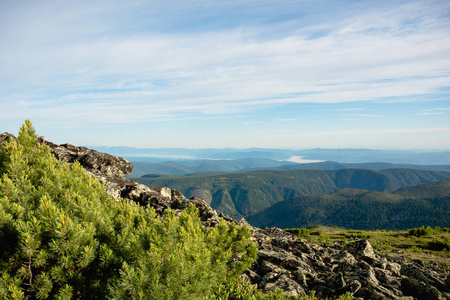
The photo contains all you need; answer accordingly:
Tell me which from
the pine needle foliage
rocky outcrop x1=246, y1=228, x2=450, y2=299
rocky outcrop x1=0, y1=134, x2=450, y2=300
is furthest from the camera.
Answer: rocky outcrop x1=0, y1=134, x2=450, y2=300

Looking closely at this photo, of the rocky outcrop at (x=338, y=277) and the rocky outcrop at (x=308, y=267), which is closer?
the rocky outcrop at (x=338, y=277)

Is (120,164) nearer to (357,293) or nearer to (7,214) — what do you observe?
(7,214)

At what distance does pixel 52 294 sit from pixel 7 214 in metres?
2.71

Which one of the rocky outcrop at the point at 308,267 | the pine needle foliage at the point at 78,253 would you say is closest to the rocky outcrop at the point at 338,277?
the rocky outcrop at the point at 308,267

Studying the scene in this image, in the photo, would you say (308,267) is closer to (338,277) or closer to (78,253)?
(338,277)

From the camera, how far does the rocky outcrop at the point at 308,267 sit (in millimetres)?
14688

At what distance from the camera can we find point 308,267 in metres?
18.5

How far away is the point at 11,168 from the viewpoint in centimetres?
876

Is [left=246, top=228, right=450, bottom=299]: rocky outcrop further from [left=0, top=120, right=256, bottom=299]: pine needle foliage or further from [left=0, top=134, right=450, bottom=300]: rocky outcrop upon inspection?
[left=0, top=120, right=256, bottom=299]: pine needle foliage

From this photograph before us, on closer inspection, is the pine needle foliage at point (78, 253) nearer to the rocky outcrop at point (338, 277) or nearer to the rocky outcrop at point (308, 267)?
the rocky outcrop at point (308, 267)

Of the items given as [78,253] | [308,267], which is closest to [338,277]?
[308,267]

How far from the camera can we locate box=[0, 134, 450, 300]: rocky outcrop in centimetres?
1469

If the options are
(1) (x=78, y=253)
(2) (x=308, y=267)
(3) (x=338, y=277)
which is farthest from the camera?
(2) (x=308, y=267)

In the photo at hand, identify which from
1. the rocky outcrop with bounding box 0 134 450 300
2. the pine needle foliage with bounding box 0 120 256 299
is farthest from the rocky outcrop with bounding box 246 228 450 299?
the pine needle foliage with bounding box 0 120 256 299
